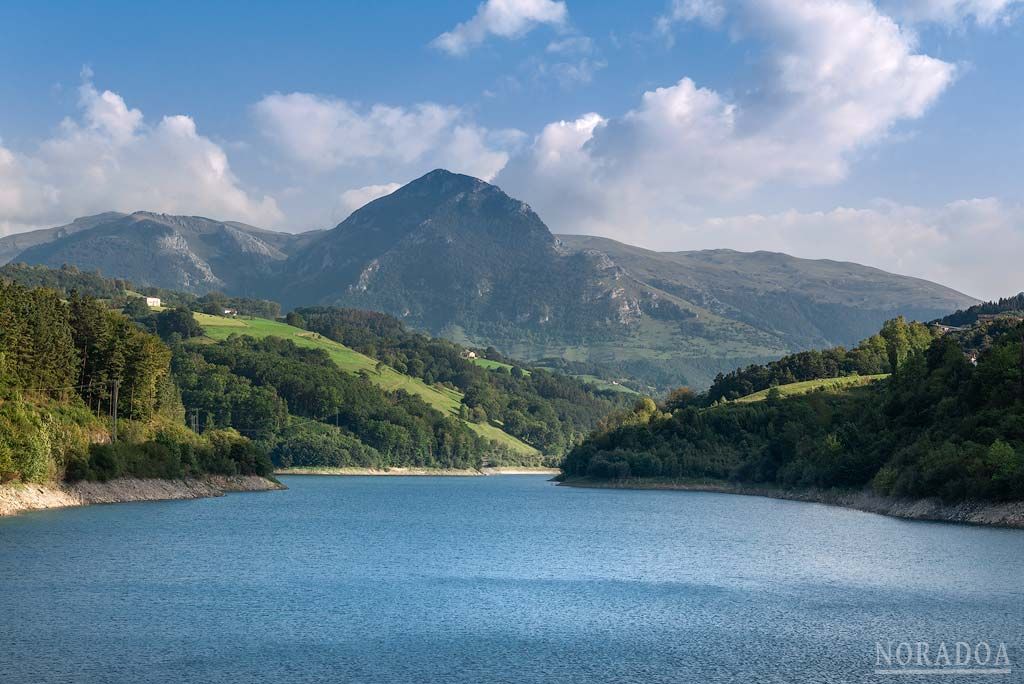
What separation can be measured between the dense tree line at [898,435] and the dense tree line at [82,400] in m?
87.1

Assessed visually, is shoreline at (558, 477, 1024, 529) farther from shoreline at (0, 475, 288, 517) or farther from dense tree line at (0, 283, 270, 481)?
dense tree line at (0, 283, 270, 481)

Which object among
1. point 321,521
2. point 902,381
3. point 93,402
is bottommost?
point 321,521

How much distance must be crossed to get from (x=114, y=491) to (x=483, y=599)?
Result: 7354cm

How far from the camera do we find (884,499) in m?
120

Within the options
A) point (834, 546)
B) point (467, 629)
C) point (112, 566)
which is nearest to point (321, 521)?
point (112, 566)

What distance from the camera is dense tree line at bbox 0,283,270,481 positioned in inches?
3907

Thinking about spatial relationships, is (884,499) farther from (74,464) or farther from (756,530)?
(74,464)

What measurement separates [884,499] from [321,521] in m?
64.5

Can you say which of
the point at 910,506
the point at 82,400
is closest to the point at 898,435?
the point at 910,506

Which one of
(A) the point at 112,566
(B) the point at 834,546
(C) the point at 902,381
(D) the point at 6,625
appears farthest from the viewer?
(C) the point at 902,381

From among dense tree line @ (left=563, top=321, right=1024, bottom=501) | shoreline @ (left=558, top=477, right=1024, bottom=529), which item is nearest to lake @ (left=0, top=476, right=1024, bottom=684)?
shoreline @ (left=558, top=477, right=1024, bottom=529)

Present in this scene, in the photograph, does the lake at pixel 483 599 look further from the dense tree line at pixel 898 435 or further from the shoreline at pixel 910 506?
the dense tree line at pixel 898 435

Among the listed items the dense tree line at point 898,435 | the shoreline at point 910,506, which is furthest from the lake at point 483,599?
the dense tree line at point 898,435

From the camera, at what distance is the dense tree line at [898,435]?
10181 cm
